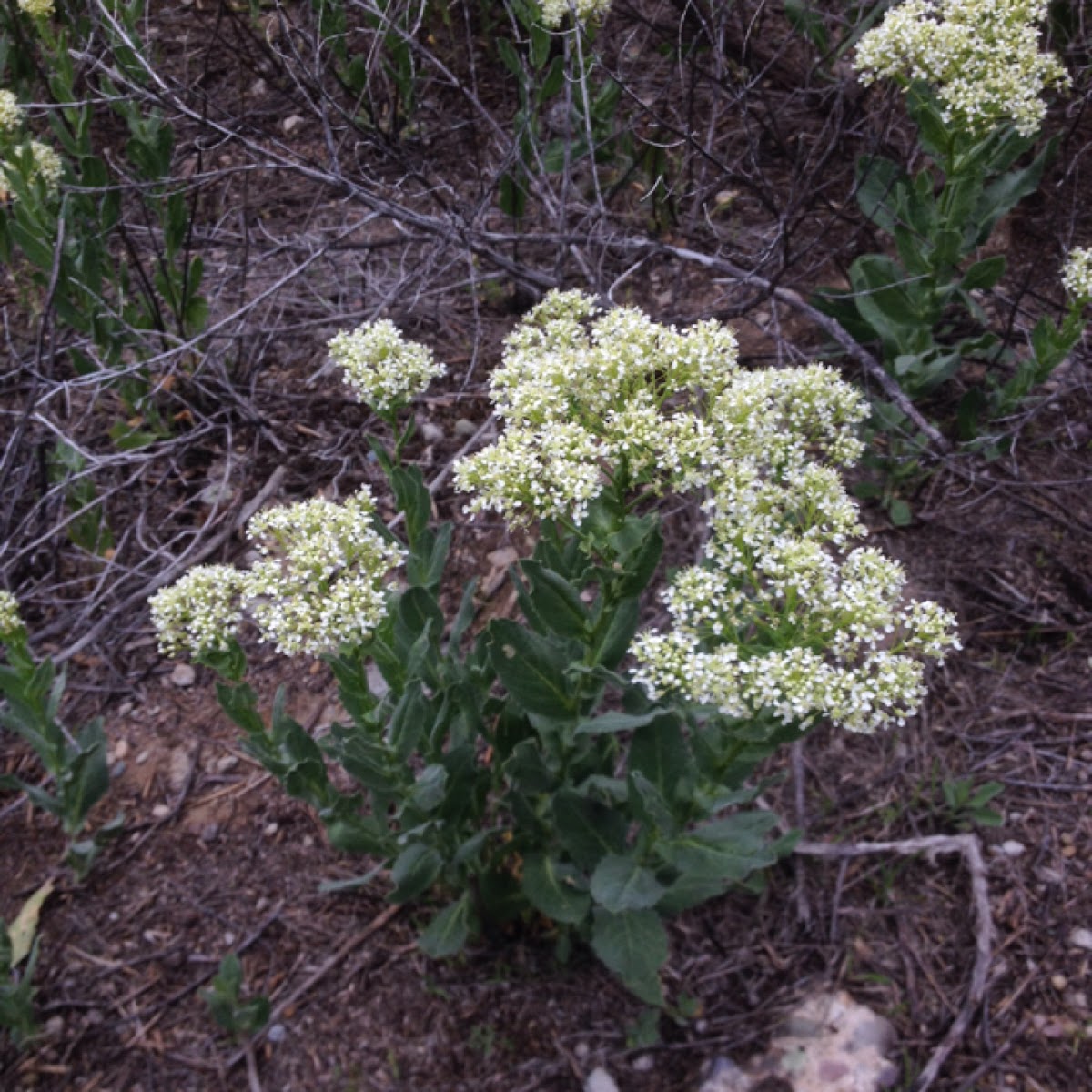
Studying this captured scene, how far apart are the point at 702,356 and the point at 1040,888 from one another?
67.8 inches

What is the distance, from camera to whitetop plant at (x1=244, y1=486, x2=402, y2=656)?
1.66 metres

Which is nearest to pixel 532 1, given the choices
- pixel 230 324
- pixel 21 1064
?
pixel 230 324

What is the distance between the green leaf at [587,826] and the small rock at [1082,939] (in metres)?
1.17

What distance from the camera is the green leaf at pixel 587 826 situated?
1.98 metres

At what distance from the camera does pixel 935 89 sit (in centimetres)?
295

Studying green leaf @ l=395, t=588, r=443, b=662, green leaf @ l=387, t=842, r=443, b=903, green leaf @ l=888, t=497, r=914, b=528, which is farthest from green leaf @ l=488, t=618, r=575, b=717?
green leaf @ l=888, t=497, r=914, b=528

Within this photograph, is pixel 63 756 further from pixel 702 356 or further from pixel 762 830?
pixel 702 356

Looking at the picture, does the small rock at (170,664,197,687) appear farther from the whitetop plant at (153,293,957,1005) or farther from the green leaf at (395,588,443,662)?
the green leaf at (395,588,443,662)

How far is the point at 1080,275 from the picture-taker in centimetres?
263

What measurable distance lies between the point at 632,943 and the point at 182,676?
1801mm

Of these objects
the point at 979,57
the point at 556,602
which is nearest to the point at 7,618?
the point at 556,602

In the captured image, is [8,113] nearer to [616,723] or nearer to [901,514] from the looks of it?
[616,723]

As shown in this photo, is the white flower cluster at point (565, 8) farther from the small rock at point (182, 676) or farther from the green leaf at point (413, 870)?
the green leaf at point (413, 870)

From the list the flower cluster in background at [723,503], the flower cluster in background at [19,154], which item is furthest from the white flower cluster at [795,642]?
the flower cluster in background at [19,154]
